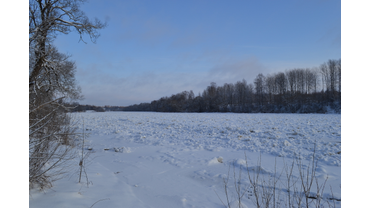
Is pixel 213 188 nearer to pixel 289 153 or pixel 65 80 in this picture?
pixel 289 153

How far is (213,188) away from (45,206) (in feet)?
10.6

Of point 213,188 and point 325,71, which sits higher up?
point 325,71

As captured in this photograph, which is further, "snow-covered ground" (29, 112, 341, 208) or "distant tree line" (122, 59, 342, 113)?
"distant tree line" (122, 59, 342, 113)

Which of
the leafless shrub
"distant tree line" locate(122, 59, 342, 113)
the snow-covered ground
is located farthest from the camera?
"distant tree line" locate(122, 59, 342, 113)

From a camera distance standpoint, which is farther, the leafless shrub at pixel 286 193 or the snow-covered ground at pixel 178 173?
the snow-covered ground at pixel 178 173

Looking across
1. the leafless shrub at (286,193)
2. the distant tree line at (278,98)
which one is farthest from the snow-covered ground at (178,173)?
the distant tree line at (278,98)

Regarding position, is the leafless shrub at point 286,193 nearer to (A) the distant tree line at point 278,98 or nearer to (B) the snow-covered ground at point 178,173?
(B) the snow-covered ground at point 178,173

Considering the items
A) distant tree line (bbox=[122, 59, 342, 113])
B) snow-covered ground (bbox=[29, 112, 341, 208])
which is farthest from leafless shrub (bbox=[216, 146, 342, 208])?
distant tree line (bbox=[122, 59, 342, 113])

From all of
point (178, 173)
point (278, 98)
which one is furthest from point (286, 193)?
point (278, 98)

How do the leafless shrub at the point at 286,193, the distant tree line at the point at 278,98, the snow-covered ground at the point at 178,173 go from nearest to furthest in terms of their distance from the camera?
the leafless shrub at the point at 286,193 < the snow-covered ground at the point at 178,173 < the distant tree line at the point at 278,98

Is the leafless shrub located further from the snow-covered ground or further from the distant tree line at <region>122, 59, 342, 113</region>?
the distant tree line at <region>122, 59, 342, 113</region>
